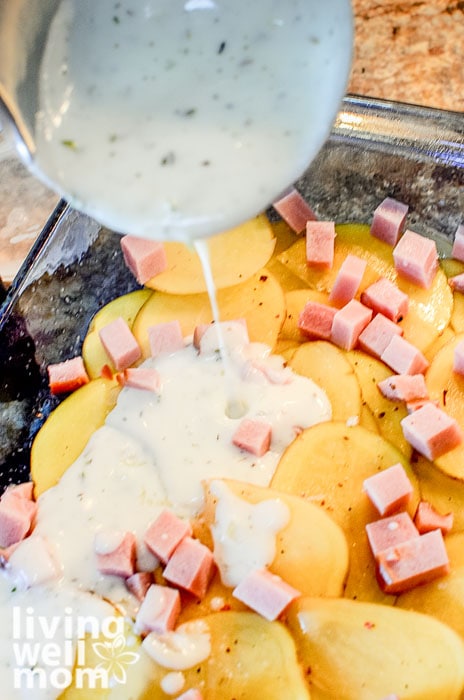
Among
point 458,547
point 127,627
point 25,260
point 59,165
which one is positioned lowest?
point 458,547

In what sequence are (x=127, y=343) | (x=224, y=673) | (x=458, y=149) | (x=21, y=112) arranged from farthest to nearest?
(x=458, y=149), (x=127, y=343), (x=224, y=673), (x=21, y=112)

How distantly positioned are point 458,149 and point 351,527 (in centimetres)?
113

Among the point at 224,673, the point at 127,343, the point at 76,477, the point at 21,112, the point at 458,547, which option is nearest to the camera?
the point at 21,112

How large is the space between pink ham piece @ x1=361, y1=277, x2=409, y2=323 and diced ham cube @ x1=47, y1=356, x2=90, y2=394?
0.76m

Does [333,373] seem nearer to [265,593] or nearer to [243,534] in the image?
[243,534]

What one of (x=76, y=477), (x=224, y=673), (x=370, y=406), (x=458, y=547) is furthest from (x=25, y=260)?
(x=458, y=547)

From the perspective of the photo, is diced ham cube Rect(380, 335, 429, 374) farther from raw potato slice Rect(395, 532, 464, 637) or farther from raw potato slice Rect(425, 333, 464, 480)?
raw potato slice Rect(395, 532, 464, 637)

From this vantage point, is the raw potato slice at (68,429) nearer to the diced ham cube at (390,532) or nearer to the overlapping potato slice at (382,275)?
the overlapping potato slice at (382,275)

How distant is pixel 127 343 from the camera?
1.87m

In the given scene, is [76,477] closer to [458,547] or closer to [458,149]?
[458,547]

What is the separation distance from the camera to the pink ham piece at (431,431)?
1590mm

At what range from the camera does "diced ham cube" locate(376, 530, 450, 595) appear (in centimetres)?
144

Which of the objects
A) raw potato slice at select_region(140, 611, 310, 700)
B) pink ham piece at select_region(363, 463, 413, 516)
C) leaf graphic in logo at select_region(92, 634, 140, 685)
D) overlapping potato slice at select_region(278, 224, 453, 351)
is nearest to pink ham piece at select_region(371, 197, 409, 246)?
overlapping potato slice at select_region(278, 224, 453, 351)

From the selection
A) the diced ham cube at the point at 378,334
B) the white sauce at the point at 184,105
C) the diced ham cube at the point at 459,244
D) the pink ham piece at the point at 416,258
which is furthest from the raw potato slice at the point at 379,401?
the white sauce at the point at 184,105
